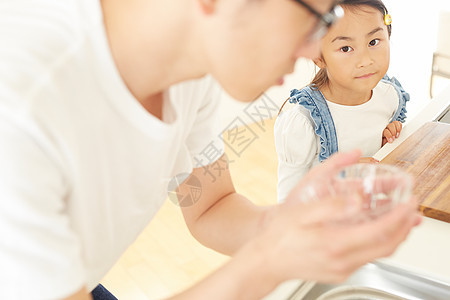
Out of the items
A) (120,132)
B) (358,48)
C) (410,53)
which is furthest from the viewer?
(410,53)

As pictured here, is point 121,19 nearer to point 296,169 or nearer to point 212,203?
point 212,203

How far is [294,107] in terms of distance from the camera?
1549 mm

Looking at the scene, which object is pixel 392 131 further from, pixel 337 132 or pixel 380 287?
pixel 380 287

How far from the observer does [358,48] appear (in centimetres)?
146

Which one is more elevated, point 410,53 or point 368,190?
point 410,53

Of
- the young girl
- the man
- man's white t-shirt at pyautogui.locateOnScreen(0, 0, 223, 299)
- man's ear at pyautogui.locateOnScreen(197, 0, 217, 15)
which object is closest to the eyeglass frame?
the man

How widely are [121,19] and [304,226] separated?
387mm

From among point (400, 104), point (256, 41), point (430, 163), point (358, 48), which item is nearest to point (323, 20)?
point (256, 41)

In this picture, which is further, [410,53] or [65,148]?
[410,53]

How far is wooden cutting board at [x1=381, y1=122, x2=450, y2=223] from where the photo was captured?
106cm

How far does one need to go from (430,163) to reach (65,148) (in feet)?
2.90

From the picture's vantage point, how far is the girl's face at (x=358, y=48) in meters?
1.44

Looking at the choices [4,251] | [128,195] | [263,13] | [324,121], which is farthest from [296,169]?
[4,251]

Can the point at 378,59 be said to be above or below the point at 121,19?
above
